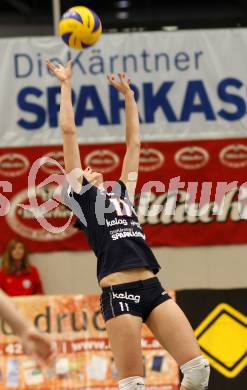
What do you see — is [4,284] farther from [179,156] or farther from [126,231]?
[126,231]

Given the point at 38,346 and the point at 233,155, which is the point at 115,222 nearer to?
the point at 38,346

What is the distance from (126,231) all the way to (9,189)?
4766 mm

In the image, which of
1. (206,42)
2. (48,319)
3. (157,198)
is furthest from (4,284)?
(206,42)

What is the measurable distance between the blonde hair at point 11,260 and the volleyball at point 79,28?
356cm

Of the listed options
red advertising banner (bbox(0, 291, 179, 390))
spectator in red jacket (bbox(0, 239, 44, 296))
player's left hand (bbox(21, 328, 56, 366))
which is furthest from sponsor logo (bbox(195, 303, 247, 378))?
player's left hand (bbox(21, 328, 56, 366))

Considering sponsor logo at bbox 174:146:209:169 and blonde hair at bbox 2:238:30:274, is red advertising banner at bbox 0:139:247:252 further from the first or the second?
blonde hair at bbox 2:238:30:274

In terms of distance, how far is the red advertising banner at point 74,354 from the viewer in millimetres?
8688

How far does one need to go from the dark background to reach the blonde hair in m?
3.12

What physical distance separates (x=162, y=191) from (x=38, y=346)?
7462 mm

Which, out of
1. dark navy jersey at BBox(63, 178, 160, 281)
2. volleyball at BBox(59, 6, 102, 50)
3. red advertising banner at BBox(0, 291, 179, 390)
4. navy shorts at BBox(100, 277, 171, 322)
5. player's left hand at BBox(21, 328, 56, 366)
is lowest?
red advertising banner at BBox(0, 291, 179, 390)

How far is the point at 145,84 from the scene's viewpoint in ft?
35.2

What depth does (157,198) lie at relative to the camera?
1070 cm

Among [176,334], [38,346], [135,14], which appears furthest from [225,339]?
[38,346]

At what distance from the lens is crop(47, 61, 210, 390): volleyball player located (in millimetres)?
5852
